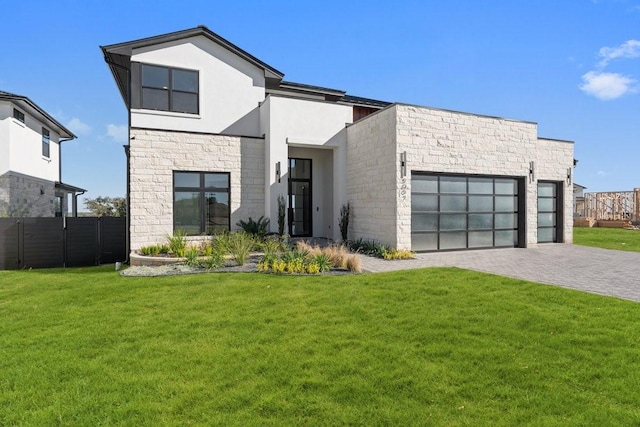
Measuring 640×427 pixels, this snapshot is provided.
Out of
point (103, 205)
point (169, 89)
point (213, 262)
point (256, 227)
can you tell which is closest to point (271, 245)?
A: point (213, 262)

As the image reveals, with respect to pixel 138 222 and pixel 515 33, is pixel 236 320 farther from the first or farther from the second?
pixel 515 33

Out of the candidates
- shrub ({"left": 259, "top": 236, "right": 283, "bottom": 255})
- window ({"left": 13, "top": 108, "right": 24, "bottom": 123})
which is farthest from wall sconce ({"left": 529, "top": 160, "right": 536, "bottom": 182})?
window ({"left": 13, "top": 108, "right": 24, "bottom": 123})

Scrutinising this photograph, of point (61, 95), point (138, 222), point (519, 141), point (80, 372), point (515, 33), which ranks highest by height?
point (515, 33)

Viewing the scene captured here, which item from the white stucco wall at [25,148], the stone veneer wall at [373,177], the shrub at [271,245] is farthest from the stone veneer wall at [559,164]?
the white stucco wall at [25,148]

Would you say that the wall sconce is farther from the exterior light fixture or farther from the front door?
the front door

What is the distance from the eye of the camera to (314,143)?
1391 cm

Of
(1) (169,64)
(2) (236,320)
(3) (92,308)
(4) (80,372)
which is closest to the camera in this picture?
(4) (80,372)

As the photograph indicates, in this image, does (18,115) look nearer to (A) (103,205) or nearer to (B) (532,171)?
(A) (103,205)

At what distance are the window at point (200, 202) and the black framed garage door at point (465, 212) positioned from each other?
721cm

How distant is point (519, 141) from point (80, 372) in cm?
1559

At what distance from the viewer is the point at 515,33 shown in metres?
10.1

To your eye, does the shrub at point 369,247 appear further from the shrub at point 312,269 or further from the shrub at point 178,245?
the shrub at point 178,245

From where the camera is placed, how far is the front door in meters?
14.9

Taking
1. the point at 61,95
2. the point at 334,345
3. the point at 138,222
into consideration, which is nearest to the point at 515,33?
the point at 334,345
